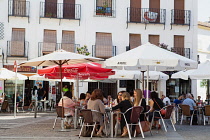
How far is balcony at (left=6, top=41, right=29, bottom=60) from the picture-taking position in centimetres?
3072

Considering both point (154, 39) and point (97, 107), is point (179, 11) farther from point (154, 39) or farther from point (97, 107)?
point (97, 107)

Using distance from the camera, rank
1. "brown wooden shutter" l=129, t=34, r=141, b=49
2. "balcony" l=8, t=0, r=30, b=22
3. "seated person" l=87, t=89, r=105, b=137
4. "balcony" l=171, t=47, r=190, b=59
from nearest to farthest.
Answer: "seated person" l=87, t=89, r=105, b=137, "balcony" l=8, t=0, r=30, b=22, "brown wooden shutter" l=129, t=34, r=141, b=49, "balcony" l=171, t=47, r=190, b=59

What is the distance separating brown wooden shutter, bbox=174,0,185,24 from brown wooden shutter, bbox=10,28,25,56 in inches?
490

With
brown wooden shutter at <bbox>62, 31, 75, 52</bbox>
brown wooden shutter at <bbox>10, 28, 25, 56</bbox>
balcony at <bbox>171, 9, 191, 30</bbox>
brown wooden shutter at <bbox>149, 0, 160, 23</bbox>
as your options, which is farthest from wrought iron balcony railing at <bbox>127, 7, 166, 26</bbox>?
brown wooden shutter at <bbox>10, 28, 25, 56</bbox>

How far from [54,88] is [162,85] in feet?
29.3

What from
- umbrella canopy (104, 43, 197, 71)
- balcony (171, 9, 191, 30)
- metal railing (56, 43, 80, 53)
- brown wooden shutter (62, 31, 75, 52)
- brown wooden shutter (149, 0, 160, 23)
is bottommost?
umbrella canopy (104, 43, 197, 71)

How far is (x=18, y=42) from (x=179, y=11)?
1334 centimetres

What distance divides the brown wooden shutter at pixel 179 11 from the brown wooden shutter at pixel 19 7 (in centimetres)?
1226

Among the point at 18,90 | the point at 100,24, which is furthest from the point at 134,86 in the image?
the point at 18,90

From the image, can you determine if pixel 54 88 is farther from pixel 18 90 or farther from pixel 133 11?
pixel 133 11

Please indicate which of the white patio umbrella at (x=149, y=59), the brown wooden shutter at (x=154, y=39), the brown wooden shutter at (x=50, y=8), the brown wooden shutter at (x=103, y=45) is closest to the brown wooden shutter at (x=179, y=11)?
the brown wooden shutter at (x=154, y=39)

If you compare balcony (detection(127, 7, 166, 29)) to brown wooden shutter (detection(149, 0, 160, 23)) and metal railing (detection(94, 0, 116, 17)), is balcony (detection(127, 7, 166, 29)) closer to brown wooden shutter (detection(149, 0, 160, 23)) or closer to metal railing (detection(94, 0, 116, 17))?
brown wooden shutter (detection(149, 0, 160, 23))

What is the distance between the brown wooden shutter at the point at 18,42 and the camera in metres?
30.8

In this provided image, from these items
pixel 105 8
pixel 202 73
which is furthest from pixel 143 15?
pixel 202 73
